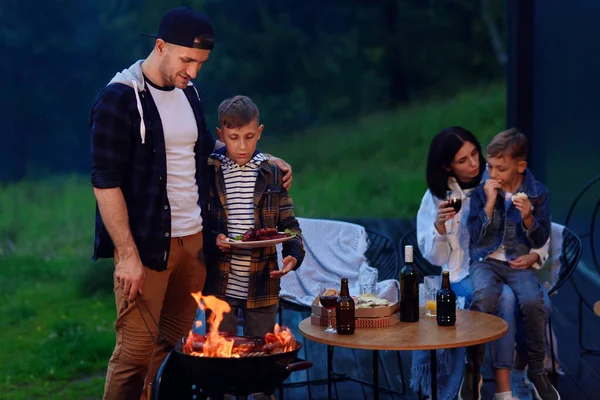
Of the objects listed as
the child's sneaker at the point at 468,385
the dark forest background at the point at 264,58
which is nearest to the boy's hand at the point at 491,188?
the child's sneaker at the point at 468,385

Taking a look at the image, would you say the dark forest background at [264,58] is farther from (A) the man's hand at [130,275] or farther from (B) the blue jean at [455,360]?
(A) the man's hand at [130,275]

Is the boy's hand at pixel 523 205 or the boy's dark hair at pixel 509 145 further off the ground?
the boy's dark hair at pixel 509 145

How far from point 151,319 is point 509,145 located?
6.56 feet

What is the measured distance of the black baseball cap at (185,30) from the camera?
371cm

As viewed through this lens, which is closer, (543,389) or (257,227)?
(257,227)

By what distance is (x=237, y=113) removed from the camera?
13.4ft

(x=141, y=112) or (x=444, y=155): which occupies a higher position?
(x=141, y=112)

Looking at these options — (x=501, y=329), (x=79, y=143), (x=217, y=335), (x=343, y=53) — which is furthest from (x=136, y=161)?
(x=343, y=53)

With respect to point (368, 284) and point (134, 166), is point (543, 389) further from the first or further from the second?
point (134, 166)

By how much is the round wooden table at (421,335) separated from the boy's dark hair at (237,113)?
920 millimetres

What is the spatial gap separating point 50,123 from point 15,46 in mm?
812

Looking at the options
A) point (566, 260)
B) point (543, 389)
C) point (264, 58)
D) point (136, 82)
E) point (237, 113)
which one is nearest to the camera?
point (136, 82)

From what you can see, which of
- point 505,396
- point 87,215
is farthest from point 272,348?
point 87,215

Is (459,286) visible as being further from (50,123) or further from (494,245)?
(50,123)
